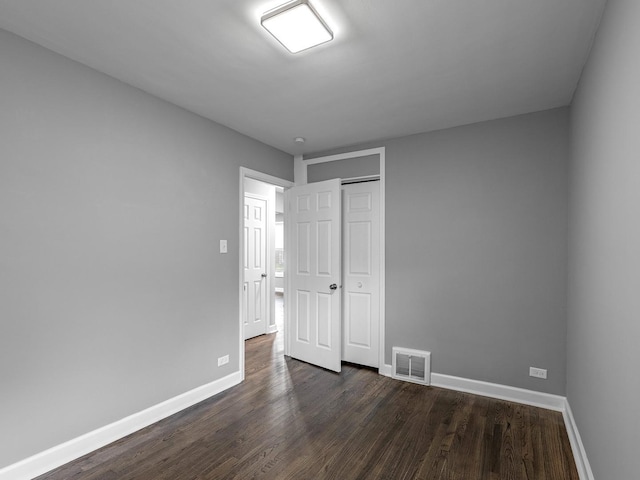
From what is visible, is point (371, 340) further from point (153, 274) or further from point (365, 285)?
point (153, 274)

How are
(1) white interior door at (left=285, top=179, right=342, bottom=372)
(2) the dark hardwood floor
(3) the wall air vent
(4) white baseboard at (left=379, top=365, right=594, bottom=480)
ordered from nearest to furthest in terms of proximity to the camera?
(2) the dark hardwood floor → (4) white baseboard at (left=379, top=365, right=594, bottom=480) → (3) the wall air vent → (1) white interior door at (left=285, top=179, right=342, bottom=372)

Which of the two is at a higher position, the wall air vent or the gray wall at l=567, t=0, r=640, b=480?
the gray wall at l=567, t=0, r=640, b=480

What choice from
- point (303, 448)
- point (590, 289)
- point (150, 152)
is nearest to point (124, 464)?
point (303, 448)

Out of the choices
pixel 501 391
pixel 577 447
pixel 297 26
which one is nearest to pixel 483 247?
pixel 501 391

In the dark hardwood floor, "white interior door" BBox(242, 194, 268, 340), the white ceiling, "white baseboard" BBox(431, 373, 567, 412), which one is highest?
the white ceiling

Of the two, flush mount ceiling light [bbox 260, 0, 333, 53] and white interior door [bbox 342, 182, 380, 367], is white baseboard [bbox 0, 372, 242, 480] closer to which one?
white interior door [bbox 342, 182, 380, 367]

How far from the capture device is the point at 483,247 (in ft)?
10.4

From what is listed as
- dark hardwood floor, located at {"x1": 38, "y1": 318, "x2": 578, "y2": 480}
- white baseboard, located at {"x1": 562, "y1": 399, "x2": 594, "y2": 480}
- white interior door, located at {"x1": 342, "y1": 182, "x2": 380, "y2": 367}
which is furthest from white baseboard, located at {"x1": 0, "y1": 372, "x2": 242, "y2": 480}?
white baseboard, located at {"x1": 562, "y1": 399, "x2": 594, "y2": 480}

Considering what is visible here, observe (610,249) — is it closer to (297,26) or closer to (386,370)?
(297,26)

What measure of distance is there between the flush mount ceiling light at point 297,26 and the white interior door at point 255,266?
3166 mm

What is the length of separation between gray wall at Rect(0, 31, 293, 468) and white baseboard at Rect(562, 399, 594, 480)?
2772mm

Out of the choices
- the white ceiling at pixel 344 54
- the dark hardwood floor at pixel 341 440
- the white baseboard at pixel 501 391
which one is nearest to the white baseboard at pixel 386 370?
the dark hardwood floor at pixel 341 440

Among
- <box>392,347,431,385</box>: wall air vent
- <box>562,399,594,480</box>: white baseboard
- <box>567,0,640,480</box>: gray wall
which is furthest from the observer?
<box>392,347,431,385</box>: wall air vent

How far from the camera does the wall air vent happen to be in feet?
11.1
